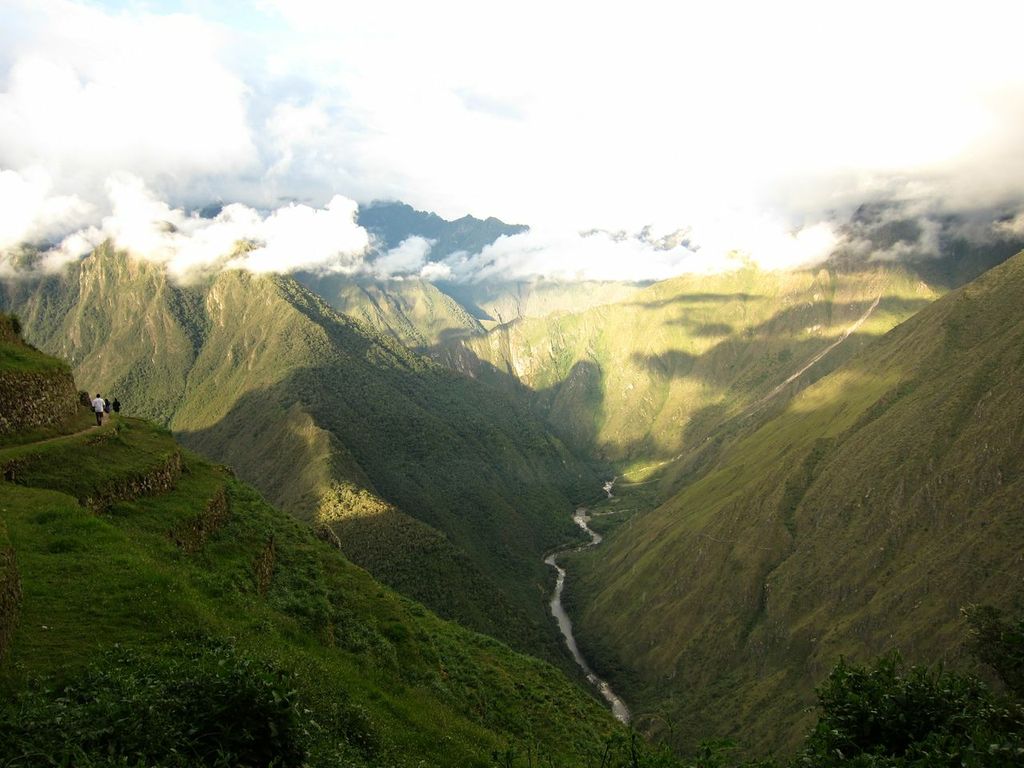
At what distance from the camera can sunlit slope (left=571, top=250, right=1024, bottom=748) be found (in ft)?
389

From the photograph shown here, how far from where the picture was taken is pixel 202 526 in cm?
4012

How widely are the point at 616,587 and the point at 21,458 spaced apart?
175 metres

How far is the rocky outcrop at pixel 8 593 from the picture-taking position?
19.3 meters

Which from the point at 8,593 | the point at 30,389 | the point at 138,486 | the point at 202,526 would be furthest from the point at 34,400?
the point at 8,593

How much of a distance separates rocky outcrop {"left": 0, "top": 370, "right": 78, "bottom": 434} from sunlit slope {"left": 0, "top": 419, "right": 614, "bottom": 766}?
8.83ft

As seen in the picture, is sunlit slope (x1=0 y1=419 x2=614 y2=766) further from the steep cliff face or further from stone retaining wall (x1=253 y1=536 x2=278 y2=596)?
the steep cliff face

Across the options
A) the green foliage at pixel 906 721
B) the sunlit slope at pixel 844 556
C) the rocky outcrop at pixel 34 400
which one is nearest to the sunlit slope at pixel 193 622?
the rocky outcrop at pixel 34 400

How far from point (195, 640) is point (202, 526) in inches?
723

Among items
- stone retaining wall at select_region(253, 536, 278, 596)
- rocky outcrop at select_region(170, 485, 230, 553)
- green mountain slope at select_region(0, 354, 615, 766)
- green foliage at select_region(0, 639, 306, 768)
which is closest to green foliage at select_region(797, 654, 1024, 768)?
green mountain slope at select_region(0, 354, 615, 766)

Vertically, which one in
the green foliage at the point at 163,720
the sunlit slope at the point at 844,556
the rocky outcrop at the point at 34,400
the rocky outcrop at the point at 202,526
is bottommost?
the sunlit slope at the point at 844,556

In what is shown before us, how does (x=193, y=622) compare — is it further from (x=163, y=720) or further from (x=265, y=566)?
(x=265, y=566)

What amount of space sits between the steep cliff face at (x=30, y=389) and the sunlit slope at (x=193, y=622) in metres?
2.80

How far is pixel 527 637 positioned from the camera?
144 m

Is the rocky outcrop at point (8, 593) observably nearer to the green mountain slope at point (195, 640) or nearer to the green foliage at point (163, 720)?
the green mountain slope at point (195, 640)
